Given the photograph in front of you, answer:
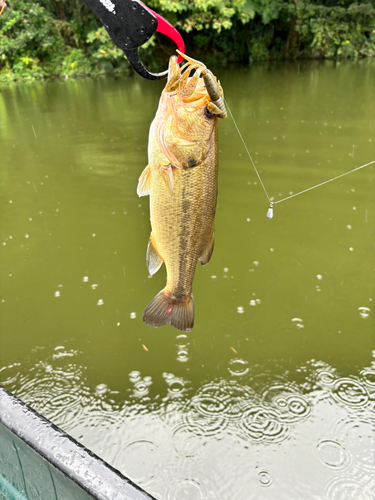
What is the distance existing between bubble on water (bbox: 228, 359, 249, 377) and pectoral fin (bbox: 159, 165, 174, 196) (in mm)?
2246

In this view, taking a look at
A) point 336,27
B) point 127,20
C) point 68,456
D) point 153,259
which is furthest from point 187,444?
point 336,27

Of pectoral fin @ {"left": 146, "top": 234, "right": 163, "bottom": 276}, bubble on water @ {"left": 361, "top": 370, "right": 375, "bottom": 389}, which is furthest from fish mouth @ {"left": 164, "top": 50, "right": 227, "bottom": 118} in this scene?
bubble on water @ {"left": 361, "top": 370, "right": 375, "bottom": 389}

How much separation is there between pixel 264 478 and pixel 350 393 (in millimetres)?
942

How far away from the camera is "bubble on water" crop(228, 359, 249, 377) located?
3498 millimetres

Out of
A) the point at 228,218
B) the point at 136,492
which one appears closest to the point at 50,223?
the point at 228,218

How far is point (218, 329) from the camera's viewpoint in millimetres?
3982

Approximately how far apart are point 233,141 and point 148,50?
468 inches

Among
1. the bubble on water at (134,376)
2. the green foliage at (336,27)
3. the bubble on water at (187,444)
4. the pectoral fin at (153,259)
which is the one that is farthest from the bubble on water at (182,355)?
the green foliage at (336,27)

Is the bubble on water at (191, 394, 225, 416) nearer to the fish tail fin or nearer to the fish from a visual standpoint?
the fish tail fin

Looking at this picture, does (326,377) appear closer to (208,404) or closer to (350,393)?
(350,393)

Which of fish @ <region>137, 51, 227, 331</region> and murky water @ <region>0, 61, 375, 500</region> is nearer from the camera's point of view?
fish @ <region>137, 51, 227, 331</region>

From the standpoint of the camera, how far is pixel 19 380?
3531mm

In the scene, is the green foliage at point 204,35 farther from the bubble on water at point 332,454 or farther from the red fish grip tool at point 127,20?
the red fish grip tool at point 127,20

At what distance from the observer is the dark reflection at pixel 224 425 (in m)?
2.72
